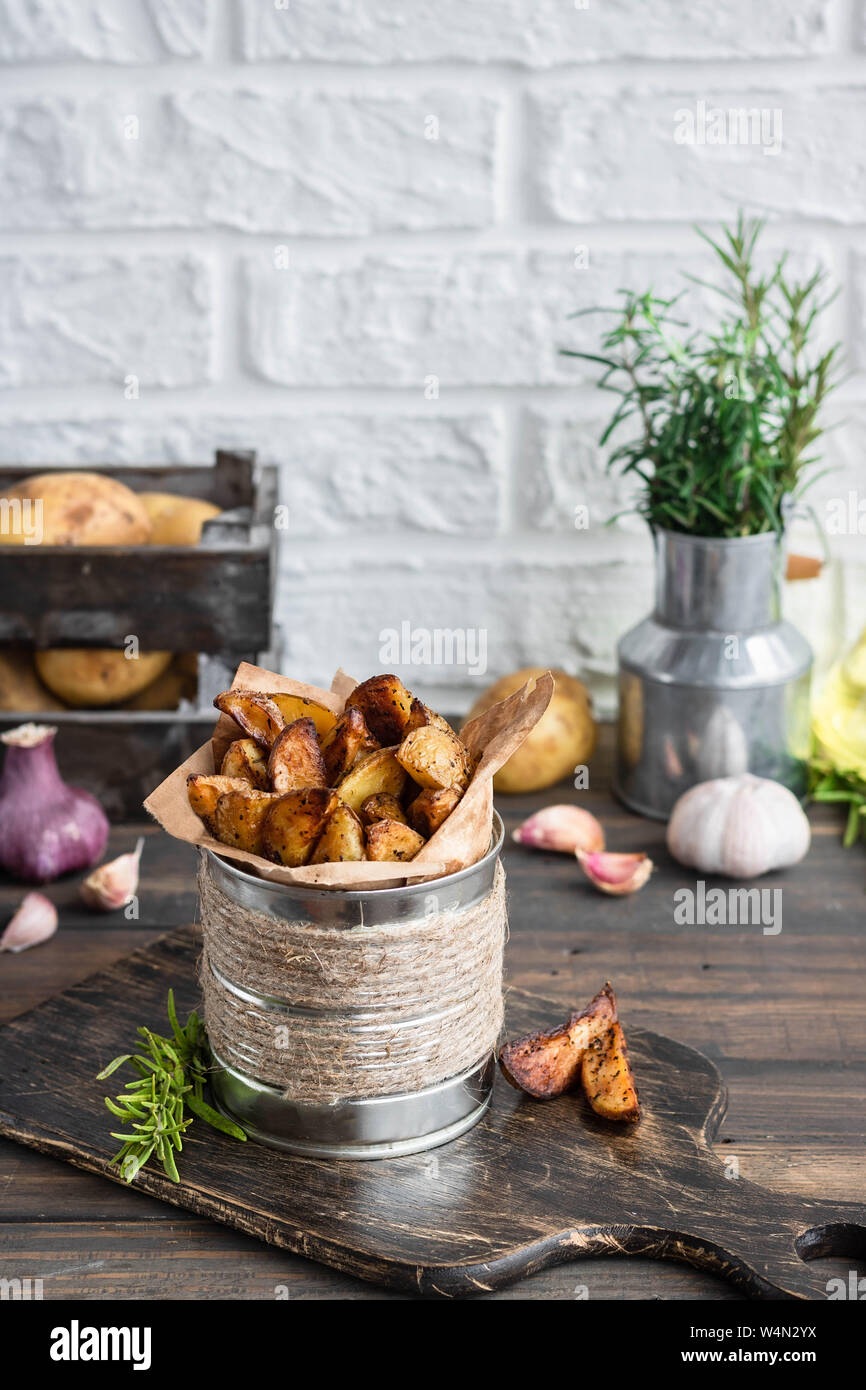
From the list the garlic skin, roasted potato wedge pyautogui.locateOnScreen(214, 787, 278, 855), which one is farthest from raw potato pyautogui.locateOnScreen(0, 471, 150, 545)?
roasted potato wedge pyautogui.locateOnScreen(214, 787, 278, 855)

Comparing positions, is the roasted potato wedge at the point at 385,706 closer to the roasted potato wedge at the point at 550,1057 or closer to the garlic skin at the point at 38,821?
the roasted potato wedge at the point at 550,1057

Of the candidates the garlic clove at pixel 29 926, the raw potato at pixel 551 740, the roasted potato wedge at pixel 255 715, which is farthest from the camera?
the raw potato at pixel 551 740

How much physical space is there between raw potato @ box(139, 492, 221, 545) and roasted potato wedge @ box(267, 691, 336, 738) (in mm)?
424

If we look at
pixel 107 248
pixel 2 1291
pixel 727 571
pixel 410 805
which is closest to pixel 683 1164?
pixel 410 805

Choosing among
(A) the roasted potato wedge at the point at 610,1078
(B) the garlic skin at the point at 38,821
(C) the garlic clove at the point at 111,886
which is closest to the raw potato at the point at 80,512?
(B) the garlic skin at the point at 38,821

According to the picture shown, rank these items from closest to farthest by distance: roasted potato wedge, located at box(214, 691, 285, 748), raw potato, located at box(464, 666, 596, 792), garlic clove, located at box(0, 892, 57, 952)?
1. roasted potato wedge, located at box(214, 691, 285, 748)
2. garlic clove, located at box(0, 892, 57, 952)
3. raw potato, located at box(464, 666, 596, 792)

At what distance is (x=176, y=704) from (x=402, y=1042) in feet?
1.87

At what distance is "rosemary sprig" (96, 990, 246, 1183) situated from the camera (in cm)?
74

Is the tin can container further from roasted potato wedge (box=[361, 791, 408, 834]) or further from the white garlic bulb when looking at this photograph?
the white garlic bulb

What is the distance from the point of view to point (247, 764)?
76 cm

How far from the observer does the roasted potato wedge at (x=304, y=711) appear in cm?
82

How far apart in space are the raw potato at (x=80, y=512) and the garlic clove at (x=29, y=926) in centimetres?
32

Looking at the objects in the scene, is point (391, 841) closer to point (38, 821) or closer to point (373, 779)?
point (373, 779)

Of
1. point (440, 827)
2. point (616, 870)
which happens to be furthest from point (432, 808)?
point (616, 870)
